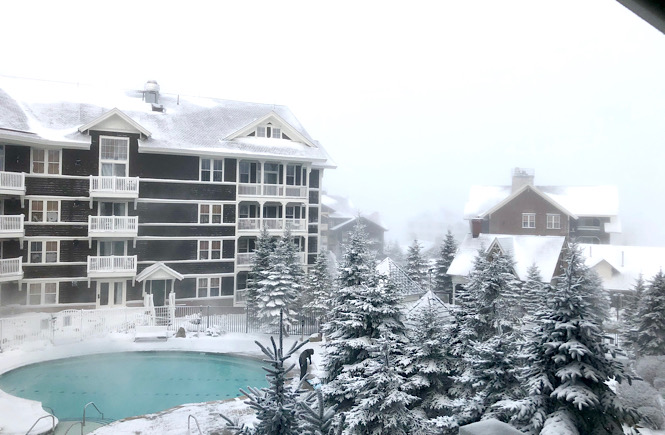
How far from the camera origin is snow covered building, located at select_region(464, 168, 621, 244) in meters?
17.5

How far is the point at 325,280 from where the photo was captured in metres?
16.9

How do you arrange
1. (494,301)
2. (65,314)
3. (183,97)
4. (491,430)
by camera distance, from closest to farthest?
(491,430)
(494,301)
(65,314)
(183,97)

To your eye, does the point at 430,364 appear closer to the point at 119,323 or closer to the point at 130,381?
the point at 130,381

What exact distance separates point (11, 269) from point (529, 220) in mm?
17884

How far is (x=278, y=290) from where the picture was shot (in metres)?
15.9

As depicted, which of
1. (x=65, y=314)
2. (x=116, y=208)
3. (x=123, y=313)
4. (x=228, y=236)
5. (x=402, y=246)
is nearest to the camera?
(x=65, y=314)

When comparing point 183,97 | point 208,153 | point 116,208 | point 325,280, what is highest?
point 183,97

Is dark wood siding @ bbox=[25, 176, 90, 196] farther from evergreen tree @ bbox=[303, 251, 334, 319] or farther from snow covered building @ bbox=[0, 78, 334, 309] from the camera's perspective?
evergreen tree @ bbox=[303, 251, 334, 319]

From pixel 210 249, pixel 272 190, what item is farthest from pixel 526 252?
pixel 210 249

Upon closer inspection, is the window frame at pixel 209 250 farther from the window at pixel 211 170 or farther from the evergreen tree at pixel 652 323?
the evergreen tree at pixel 652 323

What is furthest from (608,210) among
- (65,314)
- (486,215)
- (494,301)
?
(65,314)

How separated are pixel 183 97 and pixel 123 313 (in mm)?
9871

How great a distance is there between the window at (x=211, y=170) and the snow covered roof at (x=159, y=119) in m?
0.51

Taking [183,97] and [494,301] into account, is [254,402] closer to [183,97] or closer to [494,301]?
[494,301]
